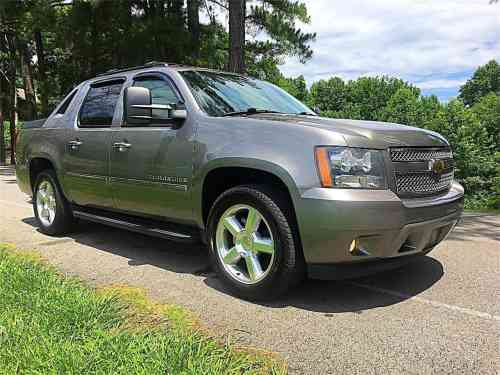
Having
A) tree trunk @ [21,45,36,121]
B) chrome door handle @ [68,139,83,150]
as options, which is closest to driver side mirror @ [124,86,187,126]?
chrome door handle @ [68,139,83,150]

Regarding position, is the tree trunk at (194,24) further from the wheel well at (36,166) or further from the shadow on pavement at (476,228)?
the shadow on pavement at (476,228)

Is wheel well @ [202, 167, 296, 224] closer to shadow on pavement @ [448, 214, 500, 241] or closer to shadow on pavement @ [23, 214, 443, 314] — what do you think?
shadow on pavement @ [23, 214, 443, 314]

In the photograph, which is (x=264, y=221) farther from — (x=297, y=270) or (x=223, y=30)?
(x=223, y=30)

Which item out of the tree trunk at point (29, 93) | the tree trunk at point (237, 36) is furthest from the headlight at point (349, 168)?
the tree trunk at point (29, 93)

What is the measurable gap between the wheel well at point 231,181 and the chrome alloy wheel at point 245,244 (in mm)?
236

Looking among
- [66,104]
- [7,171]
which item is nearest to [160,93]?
[66,104]

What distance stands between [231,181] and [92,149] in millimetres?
1745

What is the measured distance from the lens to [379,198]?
313cm

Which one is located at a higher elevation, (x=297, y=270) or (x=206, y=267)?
(x=297, y=270)

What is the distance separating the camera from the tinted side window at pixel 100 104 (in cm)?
492

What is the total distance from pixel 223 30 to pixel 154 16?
7.90ft

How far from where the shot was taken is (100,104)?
5.13 metres

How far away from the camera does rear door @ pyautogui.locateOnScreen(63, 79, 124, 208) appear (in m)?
4.79

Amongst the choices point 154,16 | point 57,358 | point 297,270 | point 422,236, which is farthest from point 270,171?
point 154,16
